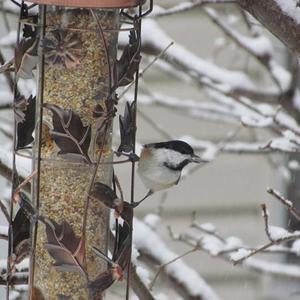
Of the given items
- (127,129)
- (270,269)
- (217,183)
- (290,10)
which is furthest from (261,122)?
(217,183)

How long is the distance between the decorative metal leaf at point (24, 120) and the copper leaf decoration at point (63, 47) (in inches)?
7.8

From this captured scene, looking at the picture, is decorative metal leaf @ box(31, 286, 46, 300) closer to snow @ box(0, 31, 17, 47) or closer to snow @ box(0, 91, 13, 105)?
snow @ box(0, 91, 13, 105)

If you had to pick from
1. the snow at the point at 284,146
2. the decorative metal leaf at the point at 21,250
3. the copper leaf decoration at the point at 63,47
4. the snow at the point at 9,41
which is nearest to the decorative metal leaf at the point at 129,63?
the copper leaf decoration at the point at 63,47

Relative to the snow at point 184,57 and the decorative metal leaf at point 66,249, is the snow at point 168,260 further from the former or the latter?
the decorative metal leaf at point 66,249

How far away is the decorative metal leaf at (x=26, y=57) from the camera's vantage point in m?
2.24

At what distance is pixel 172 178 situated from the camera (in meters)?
2.31

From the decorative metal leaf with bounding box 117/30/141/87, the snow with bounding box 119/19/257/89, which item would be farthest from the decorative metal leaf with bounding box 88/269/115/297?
the snow with bounding box 119/19/257/89

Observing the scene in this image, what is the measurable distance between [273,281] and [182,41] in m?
1.95

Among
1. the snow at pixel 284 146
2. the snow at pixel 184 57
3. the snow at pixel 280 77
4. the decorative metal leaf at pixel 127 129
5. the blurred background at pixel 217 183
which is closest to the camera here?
the decorative metal leaf at pixel 127 129

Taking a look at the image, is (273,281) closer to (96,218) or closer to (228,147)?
(228,147)

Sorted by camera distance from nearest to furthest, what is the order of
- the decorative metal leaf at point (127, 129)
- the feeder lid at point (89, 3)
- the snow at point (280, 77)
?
the feeder lid at point (89, 3) < the decorative metal leaf at point (127, 129) < the snow at point (280, 77)

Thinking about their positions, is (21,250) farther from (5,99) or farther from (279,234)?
(5,99)

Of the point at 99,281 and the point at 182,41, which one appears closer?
the point at 99,281

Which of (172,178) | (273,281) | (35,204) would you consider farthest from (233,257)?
(273,281)
